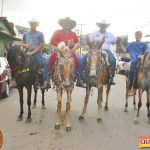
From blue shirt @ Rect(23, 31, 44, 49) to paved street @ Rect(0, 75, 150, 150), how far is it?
2145 mm

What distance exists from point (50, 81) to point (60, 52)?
1237 mm

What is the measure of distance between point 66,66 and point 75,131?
1626 mm

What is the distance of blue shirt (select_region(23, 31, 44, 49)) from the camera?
11.0 m

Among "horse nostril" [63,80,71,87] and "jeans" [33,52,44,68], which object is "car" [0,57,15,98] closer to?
"jeans" [33,52,44,68]

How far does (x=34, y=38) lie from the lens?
11023 mm

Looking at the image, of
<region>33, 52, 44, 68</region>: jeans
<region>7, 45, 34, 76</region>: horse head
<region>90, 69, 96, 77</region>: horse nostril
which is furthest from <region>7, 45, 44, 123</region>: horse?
<region>90, 69, 96, 77</region>: horse nostril

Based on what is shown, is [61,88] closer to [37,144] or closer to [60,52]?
[60,52]

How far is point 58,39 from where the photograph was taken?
9.66 m

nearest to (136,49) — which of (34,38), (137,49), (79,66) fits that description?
(137,49)

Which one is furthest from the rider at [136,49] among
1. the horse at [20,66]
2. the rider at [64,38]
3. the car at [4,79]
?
the car at [4,79]

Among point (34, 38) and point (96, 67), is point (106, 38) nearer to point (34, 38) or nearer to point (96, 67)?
point (96, 67)

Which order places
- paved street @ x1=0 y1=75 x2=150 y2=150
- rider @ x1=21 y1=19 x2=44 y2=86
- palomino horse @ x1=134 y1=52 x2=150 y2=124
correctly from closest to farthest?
paved street @ x1=0 y1=75 x2=150 y2=150 < palomino horse @ x1=134 y1=52 x2=150 y2=124 < rider @ x1=21 y1=19 x2=44 y2=86

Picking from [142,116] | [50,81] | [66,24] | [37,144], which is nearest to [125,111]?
[142,116]

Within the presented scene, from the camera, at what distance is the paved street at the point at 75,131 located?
7.78 meters
